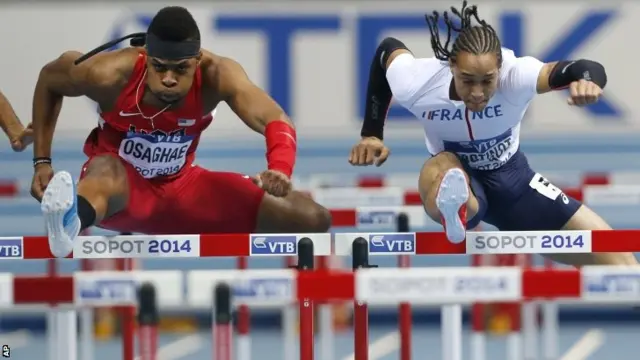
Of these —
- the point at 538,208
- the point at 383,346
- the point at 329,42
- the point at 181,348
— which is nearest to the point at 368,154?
the point at 538,208

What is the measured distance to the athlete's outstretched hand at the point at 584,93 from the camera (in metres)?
4.21

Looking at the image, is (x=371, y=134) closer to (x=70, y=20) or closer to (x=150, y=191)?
(x=150, y=191)

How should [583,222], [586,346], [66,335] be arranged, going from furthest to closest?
[586,346], [583,222], [66,335]

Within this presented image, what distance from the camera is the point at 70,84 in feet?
16.3

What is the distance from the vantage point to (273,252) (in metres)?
4.37

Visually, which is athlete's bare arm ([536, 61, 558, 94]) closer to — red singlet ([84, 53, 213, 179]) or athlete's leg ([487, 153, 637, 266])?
athlete's leg ([487, 153, 637, 266])

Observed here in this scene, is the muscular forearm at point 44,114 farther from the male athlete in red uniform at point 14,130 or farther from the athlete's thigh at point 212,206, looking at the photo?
the athlete's thigh at point 212,206

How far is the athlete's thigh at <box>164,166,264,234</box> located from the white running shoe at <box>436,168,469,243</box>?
4.06 ft

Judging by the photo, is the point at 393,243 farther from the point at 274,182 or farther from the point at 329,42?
the point at 329,42

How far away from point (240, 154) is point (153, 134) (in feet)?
15.4

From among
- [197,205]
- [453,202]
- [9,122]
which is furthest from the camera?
[9,122]

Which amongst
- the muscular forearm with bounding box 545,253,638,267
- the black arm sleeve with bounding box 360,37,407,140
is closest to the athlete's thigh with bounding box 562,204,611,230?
the muscular forearm with bounding box 545,253,638,267

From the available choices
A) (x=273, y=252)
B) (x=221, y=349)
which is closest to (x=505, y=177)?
(x=273, y=252)

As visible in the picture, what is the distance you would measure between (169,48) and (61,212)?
87 cm
